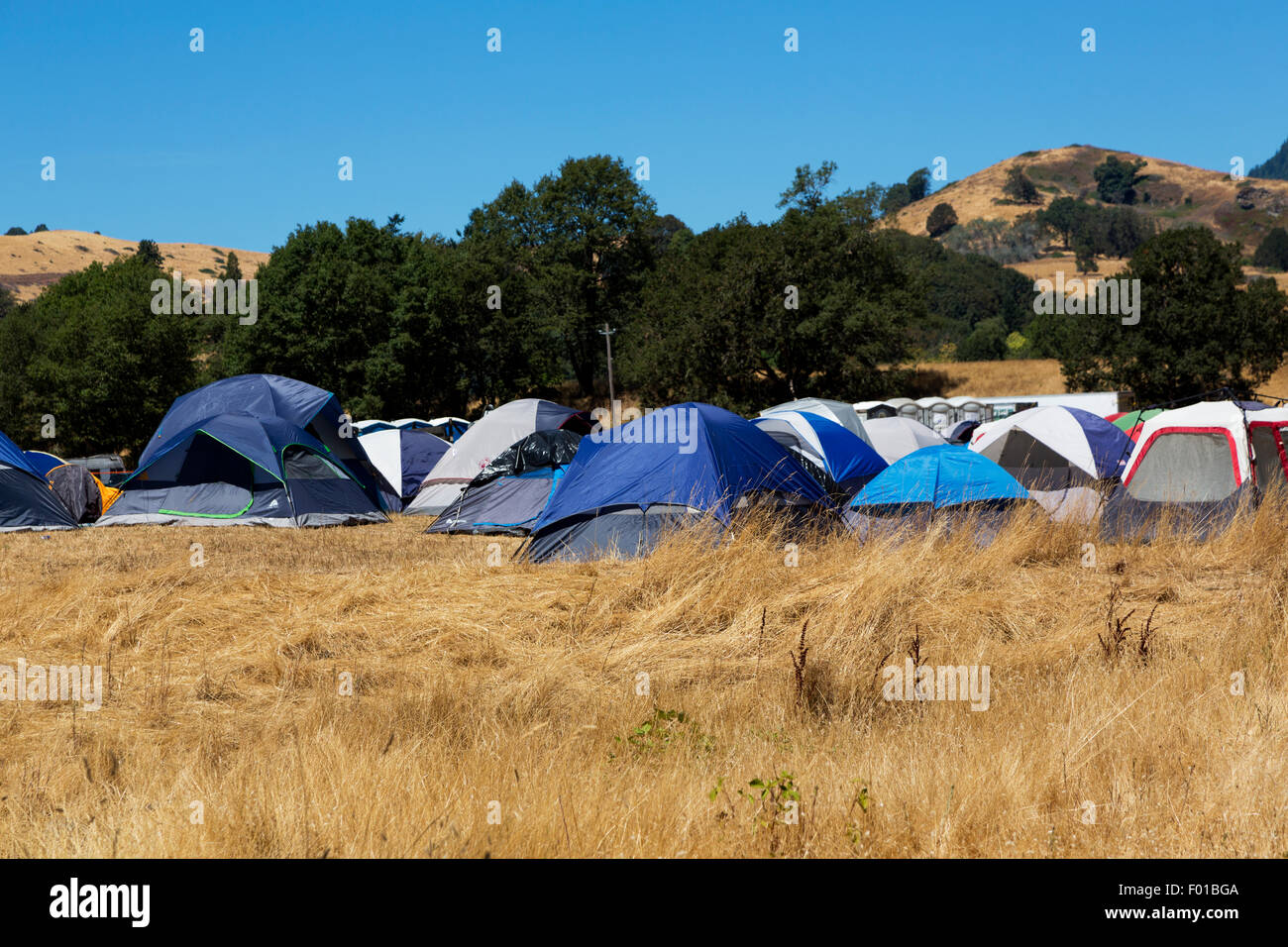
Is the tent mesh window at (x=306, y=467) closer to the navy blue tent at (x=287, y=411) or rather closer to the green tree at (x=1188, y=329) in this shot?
the navy blue tent at (x=287, y=411)

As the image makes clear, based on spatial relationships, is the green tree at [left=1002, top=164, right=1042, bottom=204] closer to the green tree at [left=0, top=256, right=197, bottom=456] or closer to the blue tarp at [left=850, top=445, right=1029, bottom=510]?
the green tree at [left=0, top=256, right=197, bottom=456]

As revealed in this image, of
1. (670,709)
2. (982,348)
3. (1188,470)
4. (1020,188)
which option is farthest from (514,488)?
(1020,188)

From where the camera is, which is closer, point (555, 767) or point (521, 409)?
point (555, 767)

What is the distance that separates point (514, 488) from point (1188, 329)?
38524mm

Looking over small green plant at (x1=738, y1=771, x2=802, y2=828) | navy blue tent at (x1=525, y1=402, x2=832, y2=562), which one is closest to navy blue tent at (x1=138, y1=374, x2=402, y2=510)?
navy blue tent at (x1=525, y1=402, x2=832, y2=562)

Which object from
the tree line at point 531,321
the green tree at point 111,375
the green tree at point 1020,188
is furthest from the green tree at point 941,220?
the green tree at point 111,375

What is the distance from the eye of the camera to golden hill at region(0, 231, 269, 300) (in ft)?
346

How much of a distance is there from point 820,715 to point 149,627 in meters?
4.55

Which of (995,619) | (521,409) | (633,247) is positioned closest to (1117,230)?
(633,247)

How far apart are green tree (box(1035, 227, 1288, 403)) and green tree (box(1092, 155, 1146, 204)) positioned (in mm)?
130625

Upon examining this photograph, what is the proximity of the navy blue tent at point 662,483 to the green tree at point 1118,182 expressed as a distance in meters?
173

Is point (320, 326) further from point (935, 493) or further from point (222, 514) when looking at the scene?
point (935, 493)

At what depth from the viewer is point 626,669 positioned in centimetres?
580
